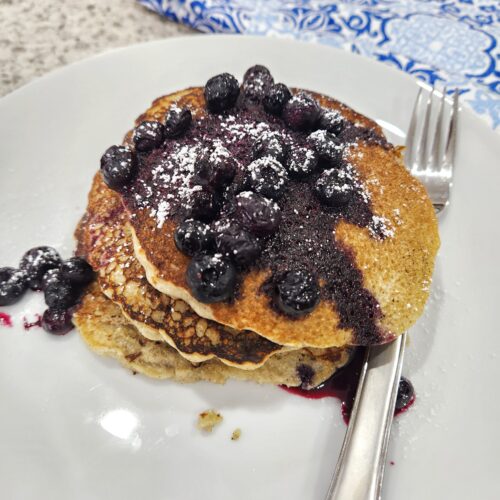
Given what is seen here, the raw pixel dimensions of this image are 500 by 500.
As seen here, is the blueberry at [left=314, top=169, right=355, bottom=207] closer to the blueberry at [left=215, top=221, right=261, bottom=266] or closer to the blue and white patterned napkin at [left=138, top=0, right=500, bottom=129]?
the blueberry at [left=215, top=221, right=261, bottom=266]

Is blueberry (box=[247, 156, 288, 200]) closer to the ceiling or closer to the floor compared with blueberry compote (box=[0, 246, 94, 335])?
closer to the ceiling

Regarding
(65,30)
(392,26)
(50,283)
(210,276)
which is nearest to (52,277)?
(50,283)

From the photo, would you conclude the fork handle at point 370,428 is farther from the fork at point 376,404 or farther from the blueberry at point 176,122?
the blueberry at point 176,122

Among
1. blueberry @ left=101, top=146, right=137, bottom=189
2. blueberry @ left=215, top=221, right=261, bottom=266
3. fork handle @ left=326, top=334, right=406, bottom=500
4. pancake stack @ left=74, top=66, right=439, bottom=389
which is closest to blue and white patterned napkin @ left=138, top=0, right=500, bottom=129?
pancake stack @ left=74, top=66, right=439, bottom=389

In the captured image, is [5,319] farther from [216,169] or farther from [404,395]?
[404,395]

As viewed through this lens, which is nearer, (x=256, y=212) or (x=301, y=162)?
(x=256, y=212)

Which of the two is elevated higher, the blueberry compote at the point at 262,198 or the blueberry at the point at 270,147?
the blueberry at the point at 270,147

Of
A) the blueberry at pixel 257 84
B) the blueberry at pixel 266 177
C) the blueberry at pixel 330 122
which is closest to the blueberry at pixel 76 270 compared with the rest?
the blueberry at pixel 266 177
